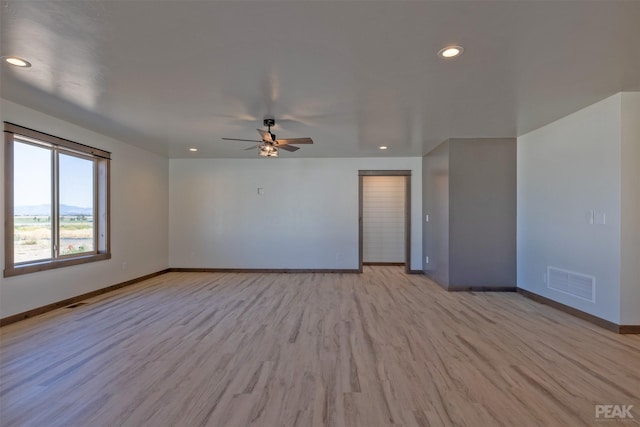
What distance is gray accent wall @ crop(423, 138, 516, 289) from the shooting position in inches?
192

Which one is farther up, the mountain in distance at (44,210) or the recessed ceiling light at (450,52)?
the recessed ceiling light at (450,52)

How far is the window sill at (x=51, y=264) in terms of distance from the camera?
11.2ft

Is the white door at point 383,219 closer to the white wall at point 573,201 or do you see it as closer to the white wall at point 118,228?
the white wall at point 573,201

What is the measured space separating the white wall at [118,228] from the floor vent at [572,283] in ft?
21.9

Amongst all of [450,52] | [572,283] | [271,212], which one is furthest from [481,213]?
[271,212]

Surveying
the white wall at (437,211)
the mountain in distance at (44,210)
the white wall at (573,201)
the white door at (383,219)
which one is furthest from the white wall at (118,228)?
the white wall at (573,201)

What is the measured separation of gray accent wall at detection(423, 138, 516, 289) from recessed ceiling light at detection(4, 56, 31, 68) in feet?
17.1

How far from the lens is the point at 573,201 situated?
373 centimetres

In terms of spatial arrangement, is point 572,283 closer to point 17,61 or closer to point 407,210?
point 407,210

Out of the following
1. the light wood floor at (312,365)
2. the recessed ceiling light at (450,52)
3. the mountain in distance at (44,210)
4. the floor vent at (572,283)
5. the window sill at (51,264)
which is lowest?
the light wood floor at (312,365)

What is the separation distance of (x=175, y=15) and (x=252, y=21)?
468mm

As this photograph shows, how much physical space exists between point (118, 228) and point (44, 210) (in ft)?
4.05

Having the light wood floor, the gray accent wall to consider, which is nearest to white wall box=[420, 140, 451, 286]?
the gray accent wall

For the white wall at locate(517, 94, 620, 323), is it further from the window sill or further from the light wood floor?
the window sill
